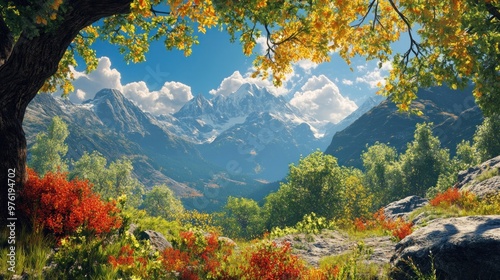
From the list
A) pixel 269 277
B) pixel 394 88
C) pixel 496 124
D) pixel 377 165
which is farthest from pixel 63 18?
pixel 377 165

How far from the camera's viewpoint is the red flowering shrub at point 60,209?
7.35 meters

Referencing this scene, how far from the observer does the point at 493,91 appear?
11984mm

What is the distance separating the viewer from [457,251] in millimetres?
6766

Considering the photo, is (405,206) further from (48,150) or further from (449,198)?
(48,150)

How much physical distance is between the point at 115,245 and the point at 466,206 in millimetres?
15989

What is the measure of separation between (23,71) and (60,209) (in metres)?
3.50

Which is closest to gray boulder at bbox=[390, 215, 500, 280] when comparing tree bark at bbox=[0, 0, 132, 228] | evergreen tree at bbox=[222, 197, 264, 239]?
tree bark at bbox=[0, 0, 132, 228]

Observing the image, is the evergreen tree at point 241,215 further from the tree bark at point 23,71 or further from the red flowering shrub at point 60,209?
the tree bark at point 23,71

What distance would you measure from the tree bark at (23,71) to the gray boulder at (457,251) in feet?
30.0

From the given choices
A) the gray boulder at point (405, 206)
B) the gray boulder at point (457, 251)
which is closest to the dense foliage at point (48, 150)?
the gray boulder at point (405, 206)

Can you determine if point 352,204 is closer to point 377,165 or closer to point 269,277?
point 377,165

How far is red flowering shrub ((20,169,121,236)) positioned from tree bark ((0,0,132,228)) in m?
0.36

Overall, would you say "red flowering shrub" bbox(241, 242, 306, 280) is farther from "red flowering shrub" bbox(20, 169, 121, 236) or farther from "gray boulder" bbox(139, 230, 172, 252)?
"red flowering shrub" bbox(20, 169, 121, 236)

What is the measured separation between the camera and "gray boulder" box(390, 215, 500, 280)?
644 cm
